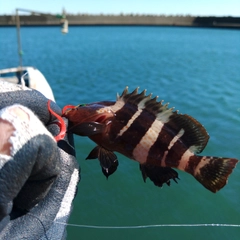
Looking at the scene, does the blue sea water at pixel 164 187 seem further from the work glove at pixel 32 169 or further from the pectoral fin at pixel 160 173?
the pectoral fin at pixel 160 173

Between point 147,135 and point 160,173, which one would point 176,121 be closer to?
point 147,135

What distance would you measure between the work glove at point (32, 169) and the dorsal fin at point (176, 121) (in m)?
0.50

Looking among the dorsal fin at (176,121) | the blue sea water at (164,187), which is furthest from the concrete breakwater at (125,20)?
the dorsal fin at (176,121)

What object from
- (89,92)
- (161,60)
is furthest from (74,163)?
(161,60)

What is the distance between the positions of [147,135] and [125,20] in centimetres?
6745

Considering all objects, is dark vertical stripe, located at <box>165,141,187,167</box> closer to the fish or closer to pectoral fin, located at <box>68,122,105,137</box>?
the fish

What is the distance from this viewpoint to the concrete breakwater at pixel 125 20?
61.6m

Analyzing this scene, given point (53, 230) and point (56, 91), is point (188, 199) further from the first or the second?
point (56, 91)

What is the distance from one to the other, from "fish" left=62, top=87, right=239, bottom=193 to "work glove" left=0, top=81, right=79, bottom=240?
0.22 m

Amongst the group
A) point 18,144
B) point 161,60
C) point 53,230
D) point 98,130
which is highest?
point 18,144

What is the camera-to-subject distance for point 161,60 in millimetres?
20844

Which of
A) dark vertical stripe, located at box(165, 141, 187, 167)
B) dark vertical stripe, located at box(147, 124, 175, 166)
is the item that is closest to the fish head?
dark vertical stripe, located at box(147, 124, 175, 166)

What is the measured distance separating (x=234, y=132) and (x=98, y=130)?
6261mm

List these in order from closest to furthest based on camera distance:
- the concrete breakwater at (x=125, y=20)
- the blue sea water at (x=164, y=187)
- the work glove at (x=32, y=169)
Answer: the work glove at (x=32, y=169)
the blue sea water at (x=164, y=187)
the concrete breakwater at (x=125, y=20)
